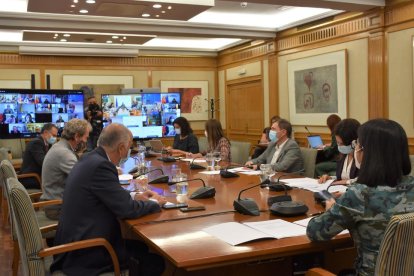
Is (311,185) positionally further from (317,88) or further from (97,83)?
(97,83)

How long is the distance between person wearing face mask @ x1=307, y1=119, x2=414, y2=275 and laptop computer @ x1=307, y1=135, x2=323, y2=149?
18.1 ft

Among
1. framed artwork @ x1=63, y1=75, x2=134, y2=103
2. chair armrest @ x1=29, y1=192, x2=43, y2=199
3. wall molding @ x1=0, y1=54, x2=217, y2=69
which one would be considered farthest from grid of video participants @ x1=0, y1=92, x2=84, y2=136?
chair armrest @ x1=29, y1=192, x2=43, y2=199

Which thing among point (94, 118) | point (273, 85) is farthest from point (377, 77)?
point (94, 118)

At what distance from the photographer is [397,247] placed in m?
1.49

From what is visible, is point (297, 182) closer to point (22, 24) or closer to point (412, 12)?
point (412, 12)

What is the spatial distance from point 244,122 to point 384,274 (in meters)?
8.51

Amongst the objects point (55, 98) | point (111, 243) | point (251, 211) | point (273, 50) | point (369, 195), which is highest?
point (273, 50)

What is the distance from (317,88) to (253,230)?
19.6ft

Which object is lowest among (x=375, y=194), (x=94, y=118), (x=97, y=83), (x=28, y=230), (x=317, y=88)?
(x=28, y=230)

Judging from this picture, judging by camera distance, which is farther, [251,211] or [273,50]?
[273,50]

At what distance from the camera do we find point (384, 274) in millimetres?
1524

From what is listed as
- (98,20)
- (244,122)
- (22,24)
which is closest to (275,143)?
(98,20)

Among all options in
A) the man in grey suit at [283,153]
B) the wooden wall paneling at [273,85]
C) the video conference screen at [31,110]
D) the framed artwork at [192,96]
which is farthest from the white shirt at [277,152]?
the framed artwork at [192,96]

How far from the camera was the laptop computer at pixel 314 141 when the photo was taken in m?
7.24
